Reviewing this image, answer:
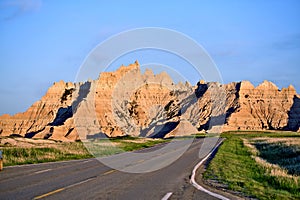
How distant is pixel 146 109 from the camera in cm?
13762

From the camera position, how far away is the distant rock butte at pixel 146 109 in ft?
377

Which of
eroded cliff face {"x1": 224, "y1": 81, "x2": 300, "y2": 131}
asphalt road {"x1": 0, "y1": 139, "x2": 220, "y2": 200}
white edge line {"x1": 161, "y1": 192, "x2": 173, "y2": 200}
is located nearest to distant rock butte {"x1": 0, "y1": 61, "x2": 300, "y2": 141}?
eroded cliff face {"x1": 224, "y1": 81, "x2": 300, "y2": 131}

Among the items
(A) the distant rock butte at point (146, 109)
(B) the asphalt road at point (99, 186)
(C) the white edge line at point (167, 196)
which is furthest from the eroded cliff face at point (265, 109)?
(C) the white edge line at point (167, 196)

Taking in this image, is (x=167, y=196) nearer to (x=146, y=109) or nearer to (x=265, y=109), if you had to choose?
(x=146, y=109)

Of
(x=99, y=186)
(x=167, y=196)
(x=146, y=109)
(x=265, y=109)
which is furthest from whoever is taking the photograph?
(x=265, y=109)

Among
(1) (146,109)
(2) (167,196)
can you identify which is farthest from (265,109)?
(2) (167,196)

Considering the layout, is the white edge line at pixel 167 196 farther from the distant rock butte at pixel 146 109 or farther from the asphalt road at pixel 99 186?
the distant rock butte at pixel 146 109

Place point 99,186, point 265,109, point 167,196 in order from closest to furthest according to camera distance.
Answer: point 167,196, point 99,186, point 265,109

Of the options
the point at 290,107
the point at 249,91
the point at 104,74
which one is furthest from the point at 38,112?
A: the point at 290,107

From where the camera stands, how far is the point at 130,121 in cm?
11938

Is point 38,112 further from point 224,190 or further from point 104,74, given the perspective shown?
point 224,190

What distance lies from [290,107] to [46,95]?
107 meters

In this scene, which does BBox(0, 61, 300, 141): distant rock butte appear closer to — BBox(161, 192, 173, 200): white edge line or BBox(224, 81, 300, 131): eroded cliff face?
BBox(224, 81, 300, 131): eroded cliff face

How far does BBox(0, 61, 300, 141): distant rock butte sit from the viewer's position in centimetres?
11481
